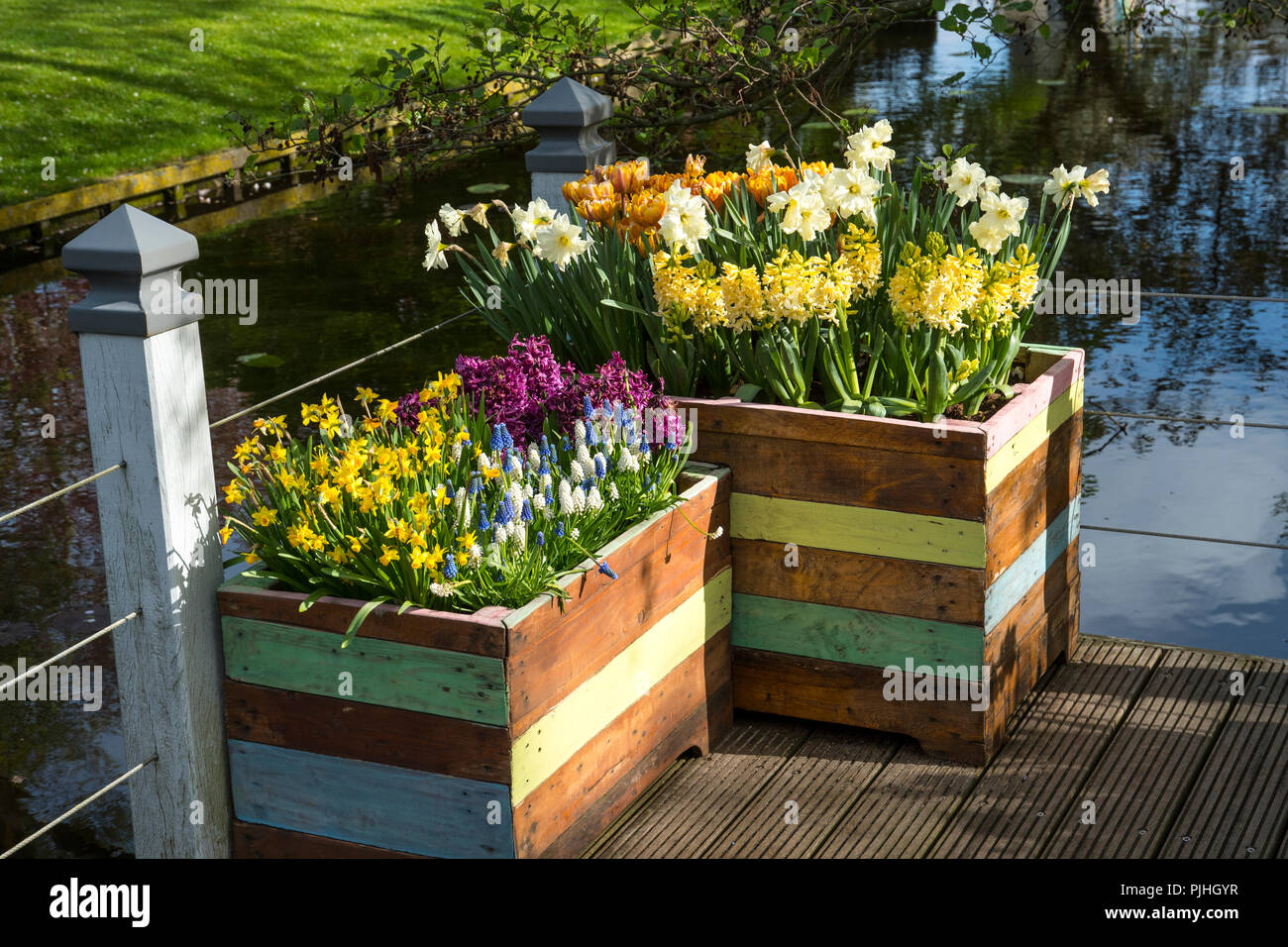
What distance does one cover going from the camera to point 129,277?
115 inches

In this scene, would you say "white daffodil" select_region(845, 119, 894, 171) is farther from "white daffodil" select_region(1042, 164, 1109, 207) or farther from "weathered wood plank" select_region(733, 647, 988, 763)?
"weathered wood plank" select_region(733, 647, 988, 763)

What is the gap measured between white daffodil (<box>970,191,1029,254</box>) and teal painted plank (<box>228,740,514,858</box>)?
175 centimetres

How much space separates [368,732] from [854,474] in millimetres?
1268

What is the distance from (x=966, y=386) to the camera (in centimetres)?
363

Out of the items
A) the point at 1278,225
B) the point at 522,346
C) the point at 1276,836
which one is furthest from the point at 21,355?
the point at 1278,225

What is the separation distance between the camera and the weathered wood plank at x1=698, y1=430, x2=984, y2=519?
3.46m

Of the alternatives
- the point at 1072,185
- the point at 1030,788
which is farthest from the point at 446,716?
the point at 1072,185

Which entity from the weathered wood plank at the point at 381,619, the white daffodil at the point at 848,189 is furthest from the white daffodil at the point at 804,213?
the weathered wood plank at the point at 381,619

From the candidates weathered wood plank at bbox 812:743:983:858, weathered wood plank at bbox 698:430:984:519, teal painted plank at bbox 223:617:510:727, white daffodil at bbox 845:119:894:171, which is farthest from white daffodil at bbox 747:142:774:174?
teal painted plank at bbox 223:617:510:727

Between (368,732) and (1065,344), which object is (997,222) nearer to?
(368,732)

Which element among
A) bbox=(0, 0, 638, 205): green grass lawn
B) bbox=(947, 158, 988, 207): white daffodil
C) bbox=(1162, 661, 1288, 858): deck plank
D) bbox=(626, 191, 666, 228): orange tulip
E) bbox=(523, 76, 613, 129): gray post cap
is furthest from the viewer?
bbox=(0, 0, 638, 205): green grass lawn

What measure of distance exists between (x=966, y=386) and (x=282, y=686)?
5.64 ft

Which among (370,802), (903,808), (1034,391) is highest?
(1034,391)
